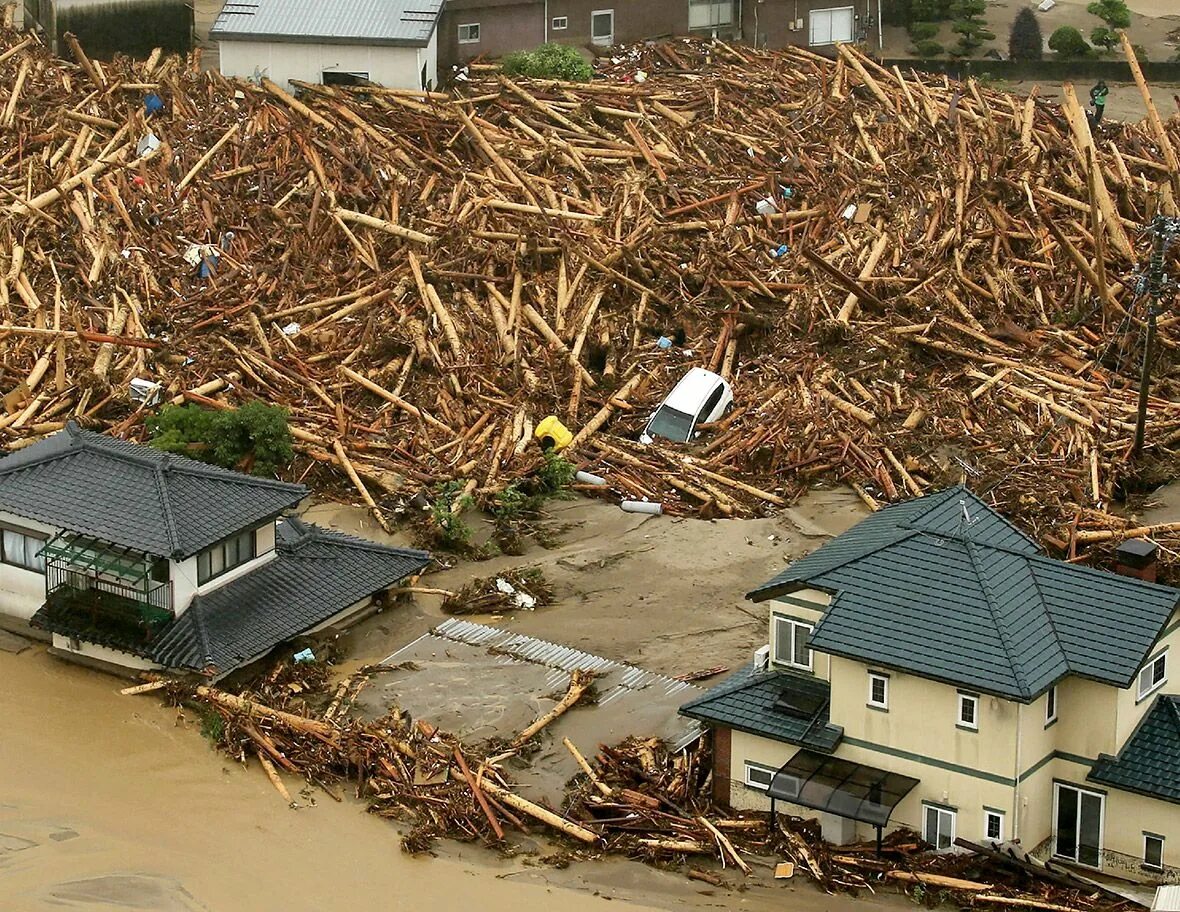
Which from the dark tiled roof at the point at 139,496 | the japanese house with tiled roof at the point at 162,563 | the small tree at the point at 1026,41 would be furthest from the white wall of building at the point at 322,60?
the small tree at the point at 1026,41

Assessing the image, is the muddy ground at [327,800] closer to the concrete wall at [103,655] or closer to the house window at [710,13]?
the concrete wall at [103,655]

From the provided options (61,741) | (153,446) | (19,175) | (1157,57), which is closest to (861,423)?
(153,446)

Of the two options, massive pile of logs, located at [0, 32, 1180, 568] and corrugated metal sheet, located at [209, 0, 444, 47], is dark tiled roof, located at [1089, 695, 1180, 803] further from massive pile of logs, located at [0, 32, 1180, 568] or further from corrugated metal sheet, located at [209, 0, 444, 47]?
corrugated metal sheet, located at [209, 0, 444, 47]

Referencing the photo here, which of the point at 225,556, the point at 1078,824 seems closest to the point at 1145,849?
the point at 1078,824

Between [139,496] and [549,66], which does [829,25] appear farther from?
[139,496]

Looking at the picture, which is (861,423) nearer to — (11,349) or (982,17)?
(11,349)
